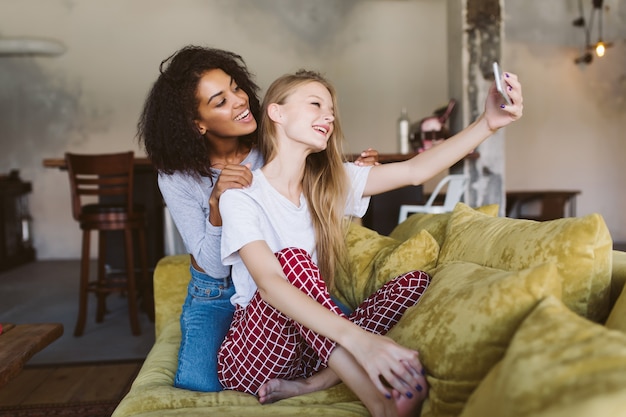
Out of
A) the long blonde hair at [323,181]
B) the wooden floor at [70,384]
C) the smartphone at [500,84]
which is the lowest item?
the wooden floor at [70,384]

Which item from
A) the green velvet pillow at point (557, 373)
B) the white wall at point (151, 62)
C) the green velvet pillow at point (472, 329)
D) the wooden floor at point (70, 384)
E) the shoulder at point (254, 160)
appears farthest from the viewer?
the white wall at point (151, 62)

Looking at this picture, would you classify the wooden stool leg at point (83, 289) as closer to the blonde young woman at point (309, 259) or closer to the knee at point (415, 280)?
the blonde young woman at point (309, 259)

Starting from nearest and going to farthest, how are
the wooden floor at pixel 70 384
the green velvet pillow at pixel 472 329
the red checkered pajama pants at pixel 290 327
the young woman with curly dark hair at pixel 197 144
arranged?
the green velvet pillow at pixel 472 329, the red checkered pajama pants at pixel 290 327, the young woman with curly dark hair at pixel 197 144, the wooden floor at pixel 70 384

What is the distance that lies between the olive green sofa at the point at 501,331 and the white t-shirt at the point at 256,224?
27cm

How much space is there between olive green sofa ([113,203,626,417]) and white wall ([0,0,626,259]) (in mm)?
5365

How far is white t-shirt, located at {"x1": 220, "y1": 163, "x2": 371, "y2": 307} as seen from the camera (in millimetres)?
1318

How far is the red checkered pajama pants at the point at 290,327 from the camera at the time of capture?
1.25 metres

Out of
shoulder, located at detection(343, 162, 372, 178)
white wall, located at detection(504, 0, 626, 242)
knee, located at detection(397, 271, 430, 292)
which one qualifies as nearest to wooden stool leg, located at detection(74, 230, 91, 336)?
shoulder, located at detection(343, 162, 372, 178)

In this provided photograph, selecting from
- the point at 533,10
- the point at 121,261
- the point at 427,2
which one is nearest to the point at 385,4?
the point at 427,2

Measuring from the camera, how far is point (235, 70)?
74.5 inches

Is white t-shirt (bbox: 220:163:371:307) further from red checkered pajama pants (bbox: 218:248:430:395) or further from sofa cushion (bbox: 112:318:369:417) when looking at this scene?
sofa cushion (bbox: 112:318:369:417)

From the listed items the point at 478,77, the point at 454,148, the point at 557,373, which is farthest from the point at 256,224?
the point at 478,77

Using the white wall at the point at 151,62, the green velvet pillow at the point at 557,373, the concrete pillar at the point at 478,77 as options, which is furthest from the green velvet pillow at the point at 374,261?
the white wall at the point at 151,62

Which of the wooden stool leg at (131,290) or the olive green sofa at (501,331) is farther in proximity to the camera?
the wooden stool leg at (131,290)
